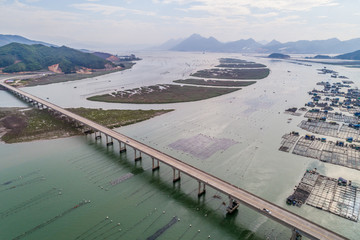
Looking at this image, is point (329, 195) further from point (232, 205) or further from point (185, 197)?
point (185, 197)

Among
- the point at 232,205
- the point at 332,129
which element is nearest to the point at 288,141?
the point at 332,129

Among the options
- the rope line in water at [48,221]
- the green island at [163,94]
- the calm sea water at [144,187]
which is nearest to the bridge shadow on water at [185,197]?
the calm sea water at [144,187]

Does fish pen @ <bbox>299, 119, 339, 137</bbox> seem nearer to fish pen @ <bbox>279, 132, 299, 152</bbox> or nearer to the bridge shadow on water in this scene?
fish pen @ <bbox>279, 132, 299, 152</bbox>

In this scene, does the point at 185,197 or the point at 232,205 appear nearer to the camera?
the point at 232,205

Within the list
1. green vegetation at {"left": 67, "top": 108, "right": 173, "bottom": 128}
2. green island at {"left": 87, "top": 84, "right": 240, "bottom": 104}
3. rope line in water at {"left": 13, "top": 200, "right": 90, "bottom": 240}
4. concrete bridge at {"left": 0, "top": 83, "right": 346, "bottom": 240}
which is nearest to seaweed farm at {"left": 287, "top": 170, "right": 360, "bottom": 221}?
concrete bridge at {"left": 0, "top": 83, "right": 346, "bottom": 240}

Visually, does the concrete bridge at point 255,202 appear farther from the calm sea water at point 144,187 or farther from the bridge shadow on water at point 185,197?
the calm sea water at point 144,187

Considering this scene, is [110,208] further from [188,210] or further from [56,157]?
[56,157]

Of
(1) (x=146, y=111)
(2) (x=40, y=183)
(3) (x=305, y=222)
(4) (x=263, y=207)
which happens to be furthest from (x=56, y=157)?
(3) (x=305, y=222)

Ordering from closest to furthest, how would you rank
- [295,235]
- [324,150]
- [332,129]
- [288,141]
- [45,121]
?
[295,235], [324,150], [288,141], [332,129], [45,121]
